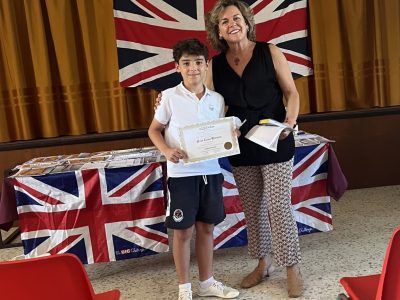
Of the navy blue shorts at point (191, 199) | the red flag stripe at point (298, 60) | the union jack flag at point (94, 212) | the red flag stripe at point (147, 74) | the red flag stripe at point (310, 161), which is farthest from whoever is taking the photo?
the red flag stripe at point (298, 60)

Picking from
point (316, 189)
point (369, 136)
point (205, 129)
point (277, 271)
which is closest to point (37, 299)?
point (205, 129)

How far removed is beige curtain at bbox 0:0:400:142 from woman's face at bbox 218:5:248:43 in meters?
1.73

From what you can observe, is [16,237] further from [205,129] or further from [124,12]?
[205,129]

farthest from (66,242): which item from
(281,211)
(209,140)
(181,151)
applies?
(281,211)

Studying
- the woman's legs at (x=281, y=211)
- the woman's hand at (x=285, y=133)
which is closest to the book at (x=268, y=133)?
the woman's hand at (x=285, y=133)

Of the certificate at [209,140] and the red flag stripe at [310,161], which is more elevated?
the certificate at [209,140]

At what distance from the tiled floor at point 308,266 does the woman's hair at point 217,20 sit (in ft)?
4.04

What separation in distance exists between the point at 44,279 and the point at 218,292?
1.33 m

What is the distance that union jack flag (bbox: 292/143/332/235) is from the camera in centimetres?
264

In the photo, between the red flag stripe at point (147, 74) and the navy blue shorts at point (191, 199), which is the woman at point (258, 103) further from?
the red flag stripe at point (147, 74)

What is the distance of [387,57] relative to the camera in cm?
379

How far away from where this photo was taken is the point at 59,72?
3553 mm

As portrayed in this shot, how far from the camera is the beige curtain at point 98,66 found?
11.4 feet

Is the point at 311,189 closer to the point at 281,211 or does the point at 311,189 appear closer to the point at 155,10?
the point at 281,211
